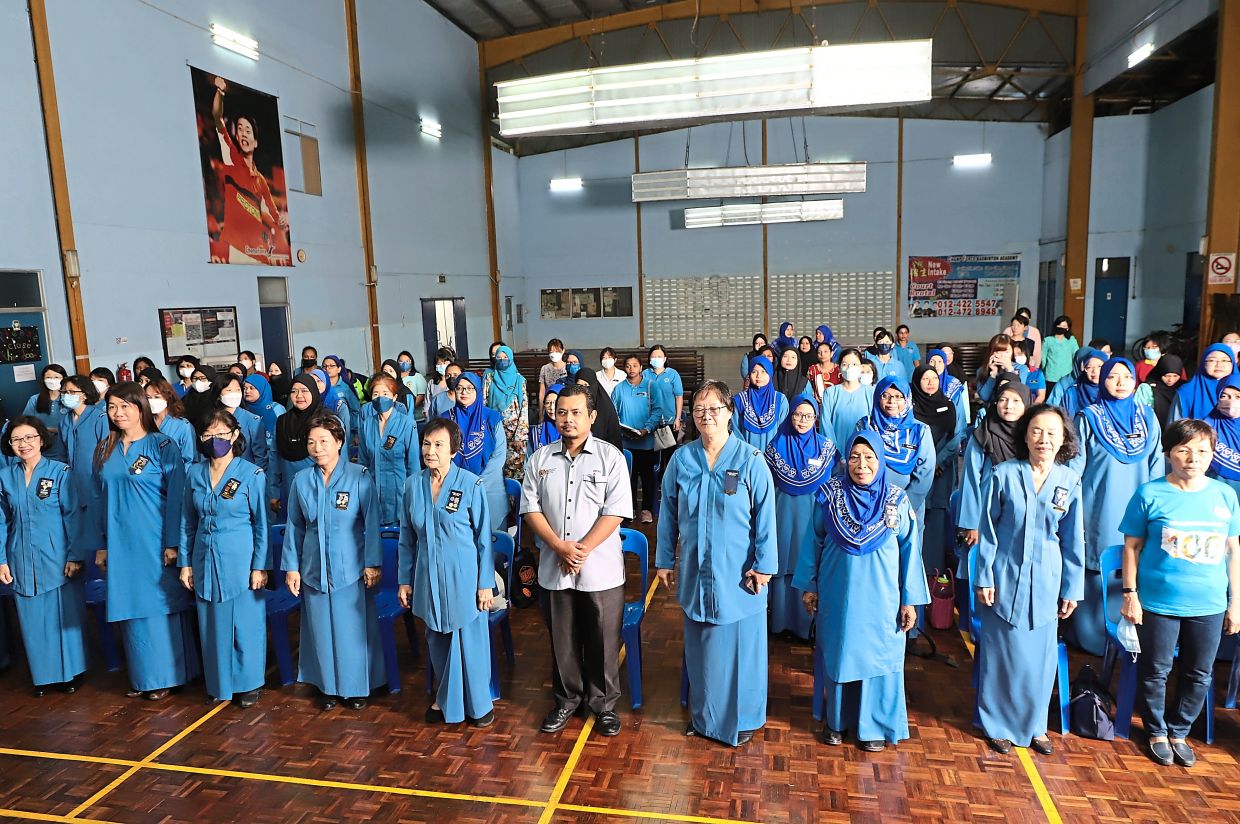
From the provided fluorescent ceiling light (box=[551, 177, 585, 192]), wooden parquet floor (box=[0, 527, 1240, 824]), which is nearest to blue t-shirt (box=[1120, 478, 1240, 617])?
wooden parquet floor (box=[0, 527, 1240, 824])

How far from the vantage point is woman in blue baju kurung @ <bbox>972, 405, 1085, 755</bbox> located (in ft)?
10.6

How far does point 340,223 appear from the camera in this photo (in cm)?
1101

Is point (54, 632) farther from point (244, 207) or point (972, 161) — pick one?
point (972, 161)

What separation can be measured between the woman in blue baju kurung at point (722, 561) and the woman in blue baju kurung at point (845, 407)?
2398 mm

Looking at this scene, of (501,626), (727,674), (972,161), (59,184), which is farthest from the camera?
(972,161)

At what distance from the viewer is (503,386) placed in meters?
7.42

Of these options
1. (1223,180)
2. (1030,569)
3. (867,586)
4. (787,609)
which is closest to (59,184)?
(787,609)

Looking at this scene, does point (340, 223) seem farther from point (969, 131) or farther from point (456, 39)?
point (969, 131)

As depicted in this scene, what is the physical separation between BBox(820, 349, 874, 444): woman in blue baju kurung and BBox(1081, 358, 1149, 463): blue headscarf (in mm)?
1522

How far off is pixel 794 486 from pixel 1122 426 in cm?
185

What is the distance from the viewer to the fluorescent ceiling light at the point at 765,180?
12250 millimetres

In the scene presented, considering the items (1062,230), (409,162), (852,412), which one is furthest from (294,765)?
(1062,230)

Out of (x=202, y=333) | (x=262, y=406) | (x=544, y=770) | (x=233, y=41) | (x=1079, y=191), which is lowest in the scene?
(x=544, y=770)

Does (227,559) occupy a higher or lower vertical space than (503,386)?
lower
